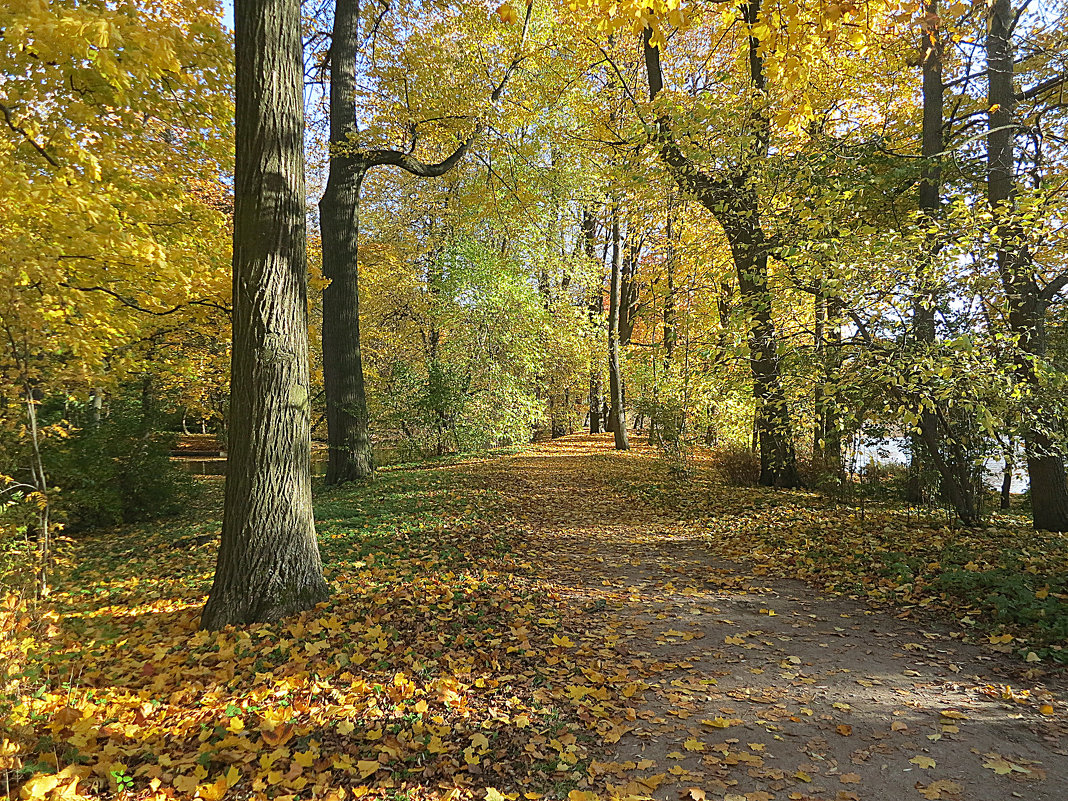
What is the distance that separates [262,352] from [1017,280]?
8.04 m

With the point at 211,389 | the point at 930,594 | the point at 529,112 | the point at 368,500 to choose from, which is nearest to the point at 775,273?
the point at 930,594

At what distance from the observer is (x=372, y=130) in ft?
35.2

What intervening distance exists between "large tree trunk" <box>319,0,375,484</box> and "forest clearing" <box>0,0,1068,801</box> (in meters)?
0.07

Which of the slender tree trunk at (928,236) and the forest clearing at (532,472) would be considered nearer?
the forest clearing at (532,472)

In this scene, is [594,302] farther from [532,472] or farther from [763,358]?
[763,358]

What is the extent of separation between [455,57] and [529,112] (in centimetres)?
182

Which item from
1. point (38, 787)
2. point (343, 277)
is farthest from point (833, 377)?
point (343, 277)

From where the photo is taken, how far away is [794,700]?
354cm

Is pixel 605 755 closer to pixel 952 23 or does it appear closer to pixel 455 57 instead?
pixel 952 23

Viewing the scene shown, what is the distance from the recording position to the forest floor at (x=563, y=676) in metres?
2.72

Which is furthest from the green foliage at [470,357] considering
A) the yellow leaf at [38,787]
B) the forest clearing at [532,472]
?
the yellow leaf at [38,787]

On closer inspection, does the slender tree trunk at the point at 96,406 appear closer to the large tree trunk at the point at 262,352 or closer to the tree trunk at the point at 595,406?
the large tree trunk at the point at 262,352

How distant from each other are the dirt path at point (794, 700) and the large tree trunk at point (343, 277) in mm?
5842

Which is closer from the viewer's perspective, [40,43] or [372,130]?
[40,43]
